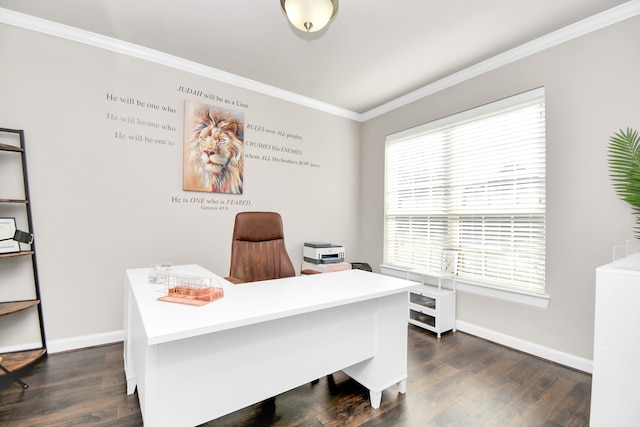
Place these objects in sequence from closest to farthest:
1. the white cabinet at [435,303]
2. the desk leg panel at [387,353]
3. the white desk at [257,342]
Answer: the white desk at [257,342] → the desk leg panel at [387,353] → the white cabinet at [435,303]

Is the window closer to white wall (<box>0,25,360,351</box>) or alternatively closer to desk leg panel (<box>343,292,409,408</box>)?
desk leg panel (<box>343,292,409,408</box>)

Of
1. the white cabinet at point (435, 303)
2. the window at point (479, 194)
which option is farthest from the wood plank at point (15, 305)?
the window at point (479, 194)

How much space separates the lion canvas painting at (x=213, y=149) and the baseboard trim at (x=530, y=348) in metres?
2.80

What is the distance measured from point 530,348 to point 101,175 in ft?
13.0

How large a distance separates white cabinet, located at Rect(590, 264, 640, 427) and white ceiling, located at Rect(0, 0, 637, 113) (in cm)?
191

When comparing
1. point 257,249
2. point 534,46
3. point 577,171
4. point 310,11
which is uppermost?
point 534,46

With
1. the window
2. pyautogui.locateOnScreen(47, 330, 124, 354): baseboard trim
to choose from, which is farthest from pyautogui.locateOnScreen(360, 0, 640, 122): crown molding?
pyautogui.locateOnScreen(47, 330, 124, 354): baseboard trim

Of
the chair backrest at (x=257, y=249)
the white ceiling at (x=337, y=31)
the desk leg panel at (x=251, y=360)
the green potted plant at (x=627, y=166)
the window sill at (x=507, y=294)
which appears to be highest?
the white ceiling at (x=337, y=31)

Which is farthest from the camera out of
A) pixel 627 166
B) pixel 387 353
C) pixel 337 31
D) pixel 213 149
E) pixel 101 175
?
pixel 213 149

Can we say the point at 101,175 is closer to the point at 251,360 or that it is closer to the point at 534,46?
the point at 251,360

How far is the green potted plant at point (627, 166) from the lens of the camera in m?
1.79

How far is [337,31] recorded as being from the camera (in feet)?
7.50

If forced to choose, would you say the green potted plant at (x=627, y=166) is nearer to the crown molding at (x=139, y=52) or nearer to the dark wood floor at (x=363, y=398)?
the dark wood floor at (x=363, y=398)

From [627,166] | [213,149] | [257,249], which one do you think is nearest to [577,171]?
[627,166]
